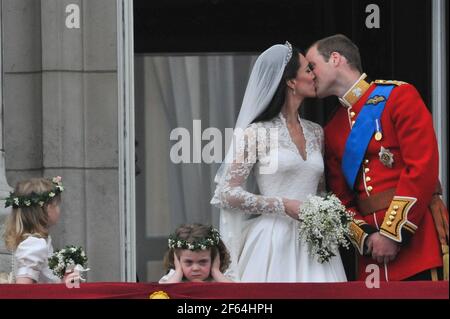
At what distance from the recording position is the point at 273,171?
34.8 feet

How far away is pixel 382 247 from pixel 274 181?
79cm

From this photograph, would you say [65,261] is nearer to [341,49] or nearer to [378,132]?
[378,132]

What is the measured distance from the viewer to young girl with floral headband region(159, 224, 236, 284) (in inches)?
404

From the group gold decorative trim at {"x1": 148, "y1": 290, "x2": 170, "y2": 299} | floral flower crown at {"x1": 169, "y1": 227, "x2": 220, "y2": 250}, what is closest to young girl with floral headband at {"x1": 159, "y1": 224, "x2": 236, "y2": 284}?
floral flower crown at {"x1": 169, "y1": 227, "x2": 220, "y2": 250}

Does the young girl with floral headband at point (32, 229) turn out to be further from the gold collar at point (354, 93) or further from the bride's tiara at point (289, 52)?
the gold collar at point (354, 93)

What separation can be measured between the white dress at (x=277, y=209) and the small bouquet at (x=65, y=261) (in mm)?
990

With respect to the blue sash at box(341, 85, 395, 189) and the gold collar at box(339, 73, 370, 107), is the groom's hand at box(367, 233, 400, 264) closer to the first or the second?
the blue sash at box(341, 85, 395, 189)

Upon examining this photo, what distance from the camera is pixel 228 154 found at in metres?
10.9

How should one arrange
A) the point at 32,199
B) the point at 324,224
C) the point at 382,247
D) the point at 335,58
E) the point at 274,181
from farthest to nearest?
the point at 335,58 → the point at 274,181 → the point at 382,247 → the point at 324,224 → the point at 32,199

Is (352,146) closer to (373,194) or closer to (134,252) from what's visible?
(373,194)

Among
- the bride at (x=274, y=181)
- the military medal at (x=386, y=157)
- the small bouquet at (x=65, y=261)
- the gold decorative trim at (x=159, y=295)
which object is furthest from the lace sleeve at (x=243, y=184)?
the small bouquet at (x=65, y=261)

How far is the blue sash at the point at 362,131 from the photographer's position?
10.6 metres

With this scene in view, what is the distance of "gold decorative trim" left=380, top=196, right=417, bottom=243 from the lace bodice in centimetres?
53

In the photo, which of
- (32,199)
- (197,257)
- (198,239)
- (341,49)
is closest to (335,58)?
(341,49)
